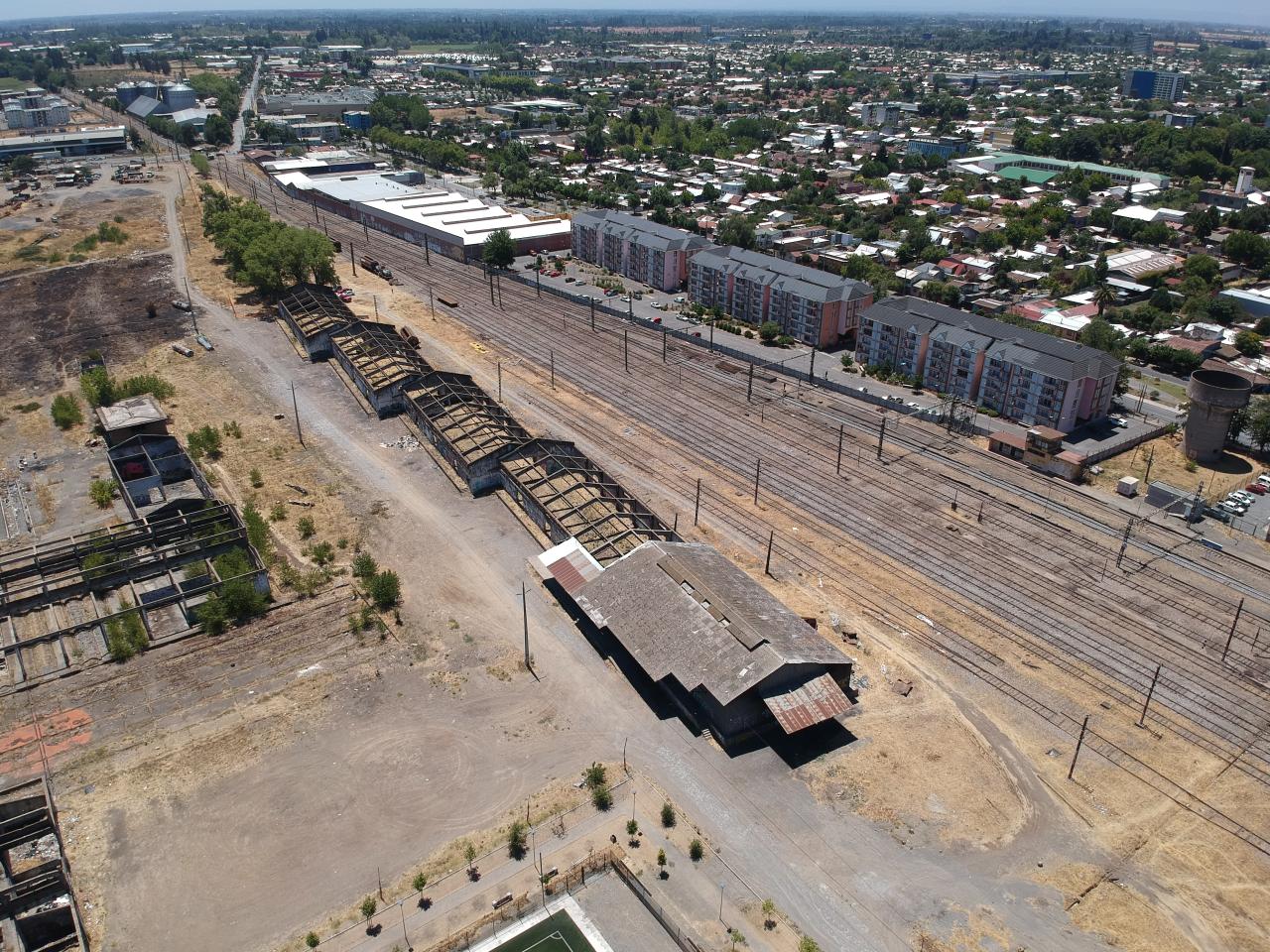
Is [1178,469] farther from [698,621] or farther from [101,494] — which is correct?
[101,494]

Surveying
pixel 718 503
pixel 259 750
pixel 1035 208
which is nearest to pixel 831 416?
pixel 718 503

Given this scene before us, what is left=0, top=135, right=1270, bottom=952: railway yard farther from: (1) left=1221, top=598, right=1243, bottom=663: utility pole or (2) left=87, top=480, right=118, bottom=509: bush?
(2) left=87, top=480, right=118, bottom=509: bush

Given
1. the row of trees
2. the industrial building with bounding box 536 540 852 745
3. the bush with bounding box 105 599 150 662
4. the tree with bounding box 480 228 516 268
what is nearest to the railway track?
the industrial building with bounding box 536 540 852 745

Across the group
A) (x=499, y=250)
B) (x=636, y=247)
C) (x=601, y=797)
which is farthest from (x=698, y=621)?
(x=499, y=250)

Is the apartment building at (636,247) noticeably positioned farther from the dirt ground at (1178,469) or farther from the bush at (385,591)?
the bush at (385,591)

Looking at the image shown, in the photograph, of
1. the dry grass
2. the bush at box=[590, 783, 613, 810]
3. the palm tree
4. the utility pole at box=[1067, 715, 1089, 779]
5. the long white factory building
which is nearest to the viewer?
the bush at box=[590, 783, 613, 810]

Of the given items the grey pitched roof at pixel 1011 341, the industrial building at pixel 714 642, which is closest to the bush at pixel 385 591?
the industrial building at pixel 714 642

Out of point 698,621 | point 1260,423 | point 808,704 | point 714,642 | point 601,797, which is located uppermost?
point 698,621
